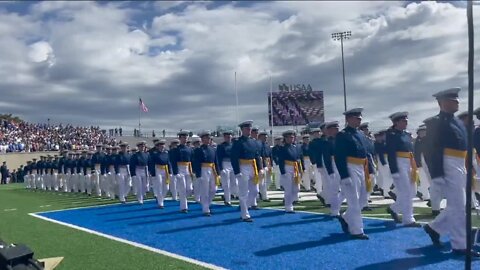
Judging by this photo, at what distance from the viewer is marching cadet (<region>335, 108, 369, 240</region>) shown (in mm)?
9109

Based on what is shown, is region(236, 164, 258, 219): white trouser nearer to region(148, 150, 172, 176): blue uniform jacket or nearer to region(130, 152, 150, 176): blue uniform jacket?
region(148, 150, 172, 176): blue uniform jacket

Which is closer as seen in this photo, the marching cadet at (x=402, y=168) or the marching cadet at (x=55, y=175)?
the marching cadet at (x=402, y=168)

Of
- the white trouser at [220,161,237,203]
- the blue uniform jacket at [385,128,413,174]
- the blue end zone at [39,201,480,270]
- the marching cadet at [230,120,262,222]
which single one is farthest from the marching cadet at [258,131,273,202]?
the blue uniform jacket at [385,128,413,174]

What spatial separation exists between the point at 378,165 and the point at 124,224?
25.6 ft

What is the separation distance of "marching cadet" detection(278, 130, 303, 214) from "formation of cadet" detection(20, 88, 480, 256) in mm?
25

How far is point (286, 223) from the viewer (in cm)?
1123

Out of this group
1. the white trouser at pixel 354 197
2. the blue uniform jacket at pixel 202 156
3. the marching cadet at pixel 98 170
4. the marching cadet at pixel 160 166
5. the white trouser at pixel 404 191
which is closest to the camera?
the white trouser at pixel 354 197

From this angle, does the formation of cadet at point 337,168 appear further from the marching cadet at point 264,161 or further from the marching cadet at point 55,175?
the marching cadet at point 55,175

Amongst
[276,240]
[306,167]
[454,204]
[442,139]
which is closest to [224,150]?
[306,167]

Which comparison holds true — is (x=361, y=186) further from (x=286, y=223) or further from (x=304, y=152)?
(x=304, y=152)

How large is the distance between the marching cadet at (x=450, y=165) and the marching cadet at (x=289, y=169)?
19.2 ft

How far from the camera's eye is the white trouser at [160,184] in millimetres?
16531

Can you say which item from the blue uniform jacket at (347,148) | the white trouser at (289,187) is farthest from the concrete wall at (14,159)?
the blue uniform jacket at (347,148)

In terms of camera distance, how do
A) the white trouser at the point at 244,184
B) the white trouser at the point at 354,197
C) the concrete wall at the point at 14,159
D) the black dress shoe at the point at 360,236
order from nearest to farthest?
the black dress shoe at the point at 360,236, the white trouser at the point at 354,197, the white trouser at the point at 244,184, the concrete wall at the point at 14,159
